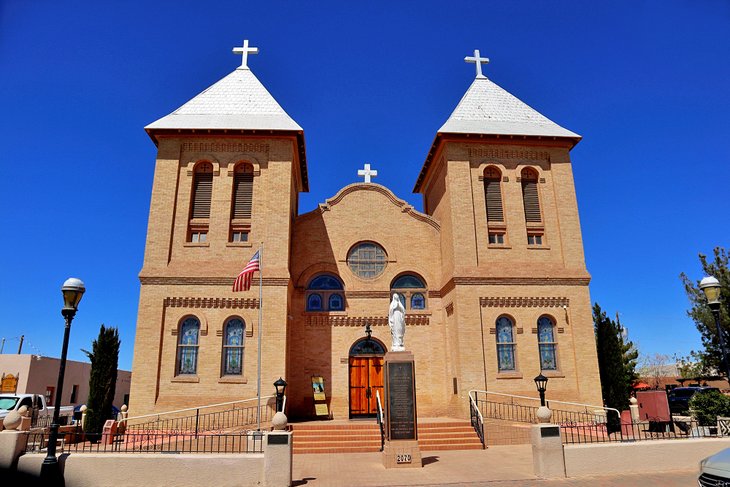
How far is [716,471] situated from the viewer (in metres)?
7.62

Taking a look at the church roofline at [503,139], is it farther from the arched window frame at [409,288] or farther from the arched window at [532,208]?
the arched window frame at [409,288]

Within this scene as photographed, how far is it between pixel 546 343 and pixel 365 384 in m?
7.30

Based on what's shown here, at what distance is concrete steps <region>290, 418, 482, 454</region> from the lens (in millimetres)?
15422

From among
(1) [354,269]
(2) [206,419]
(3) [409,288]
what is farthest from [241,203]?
(2) [206,419]

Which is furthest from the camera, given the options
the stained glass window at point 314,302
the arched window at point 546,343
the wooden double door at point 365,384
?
the stained glass window at point 314,302

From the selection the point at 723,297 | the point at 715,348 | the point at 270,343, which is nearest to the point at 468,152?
the point at 270,343

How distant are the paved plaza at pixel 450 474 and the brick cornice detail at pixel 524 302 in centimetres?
598

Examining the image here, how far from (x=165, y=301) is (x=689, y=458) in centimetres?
1672

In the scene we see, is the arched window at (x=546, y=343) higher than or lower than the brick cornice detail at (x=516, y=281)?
lower

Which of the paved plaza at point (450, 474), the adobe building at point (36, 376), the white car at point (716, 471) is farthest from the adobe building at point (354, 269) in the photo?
the adobe building at point (36, 376)

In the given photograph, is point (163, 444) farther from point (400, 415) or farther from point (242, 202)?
point (242, 202)

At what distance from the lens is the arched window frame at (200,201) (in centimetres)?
1956

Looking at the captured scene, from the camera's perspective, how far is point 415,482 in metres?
10.8

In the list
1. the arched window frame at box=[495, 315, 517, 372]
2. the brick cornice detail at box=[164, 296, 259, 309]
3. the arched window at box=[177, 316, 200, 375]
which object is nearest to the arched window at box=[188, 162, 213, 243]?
the brick cornice detail at box=[164, 296, 259, 309]
